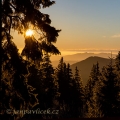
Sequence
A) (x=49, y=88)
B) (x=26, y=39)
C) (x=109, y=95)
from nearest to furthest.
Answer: (x=26, y=39)
(x=109, y=95)
(x=49, y=88)

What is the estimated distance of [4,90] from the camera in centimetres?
1180

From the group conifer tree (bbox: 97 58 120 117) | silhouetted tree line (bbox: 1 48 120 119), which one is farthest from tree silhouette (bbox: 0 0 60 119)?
conifer tree (bbox: 97 58 120 117)

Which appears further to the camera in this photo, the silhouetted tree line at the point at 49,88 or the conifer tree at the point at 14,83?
the silhouetted tree line at the point at 49,88

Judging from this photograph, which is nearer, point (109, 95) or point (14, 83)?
point (14, 83)

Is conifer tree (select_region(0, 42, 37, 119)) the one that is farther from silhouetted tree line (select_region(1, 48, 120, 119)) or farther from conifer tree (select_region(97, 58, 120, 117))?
conifer tree (select_region(97, 58, 120, 117))

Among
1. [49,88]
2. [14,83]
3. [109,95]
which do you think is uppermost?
[49,88]

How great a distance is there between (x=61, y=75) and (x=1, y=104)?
46.6 m

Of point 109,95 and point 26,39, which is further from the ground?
point 26,39

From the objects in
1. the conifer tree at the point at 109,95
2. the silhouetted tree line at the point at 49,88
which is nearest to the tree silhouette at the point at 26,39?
the silhouetted tree line at the point at 49,88

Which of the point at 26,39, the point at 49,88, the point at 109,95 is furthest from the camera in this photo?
the point at 49,88

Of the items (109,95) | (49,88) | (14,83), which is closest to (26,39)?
(14,83)

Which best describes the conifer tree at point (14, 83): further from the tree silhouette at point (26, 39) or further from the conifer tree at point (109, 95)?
the conifer tree at point (109, 95)

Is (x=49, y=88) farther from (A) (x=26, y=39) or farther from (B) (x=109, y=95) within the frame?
(A) (x=26, y=39)

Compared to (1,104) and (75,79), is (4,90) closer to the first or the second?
(1,104)
